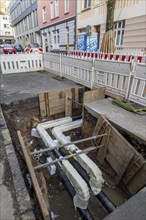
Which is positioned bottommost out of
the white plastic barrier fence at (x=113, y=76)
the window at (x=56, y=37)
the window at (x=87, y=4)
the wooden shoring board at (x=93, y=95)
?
the wooden shoring board at (x=93, y=95)

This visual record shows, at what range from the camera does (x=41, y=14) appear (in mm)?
17297

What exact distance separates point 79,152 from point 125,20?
8.29 m

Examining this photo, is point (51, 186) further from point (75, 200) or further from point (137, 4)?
point (137, 4)

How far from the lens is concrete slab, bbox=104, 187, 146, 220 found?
1.04 m

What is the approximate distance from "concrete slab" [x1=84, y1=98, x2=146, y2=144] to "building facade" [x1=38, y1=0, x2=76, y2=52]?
9.03 meters

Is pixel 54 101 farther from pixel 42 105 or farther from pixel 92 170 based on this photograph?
pixel 92 170

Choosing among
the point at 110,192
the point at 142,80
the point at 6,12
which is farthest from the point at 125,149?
the point at 6,12

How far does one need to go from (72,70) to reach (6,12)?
58.6 meters

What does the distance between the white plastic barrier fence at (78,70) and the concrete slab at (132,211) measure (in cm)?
360

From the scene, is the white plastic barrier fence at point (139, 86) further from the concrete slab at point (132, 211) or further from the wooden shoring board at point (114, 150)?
the concrete slab at point (132, 211)

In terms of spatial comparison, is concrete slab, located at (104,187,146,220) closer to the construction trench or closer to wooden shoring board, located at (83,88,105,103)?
the construction trench

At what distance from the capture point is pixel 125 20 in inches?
302

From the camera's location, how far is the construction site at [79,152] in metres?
1.38

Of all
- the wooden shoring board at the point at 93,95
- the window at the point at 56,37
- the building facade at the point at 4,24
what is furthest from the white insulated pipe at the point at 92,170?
the building facade at the point at 4,24
